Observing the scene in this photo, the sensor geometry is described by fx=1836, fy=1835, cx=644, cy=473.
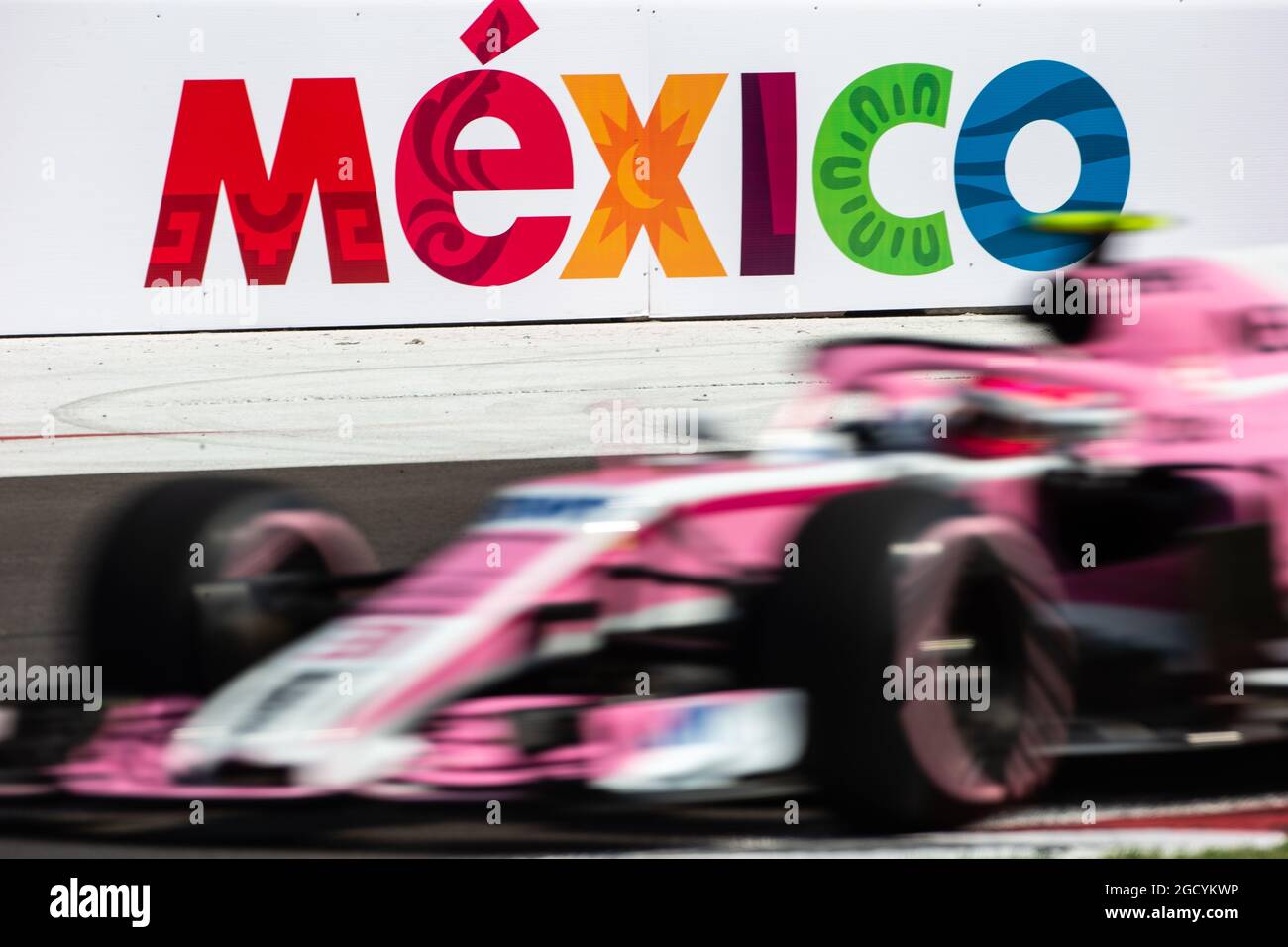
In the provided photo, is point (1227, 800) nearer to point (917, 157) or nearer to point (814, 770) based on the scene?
point (814, 770)

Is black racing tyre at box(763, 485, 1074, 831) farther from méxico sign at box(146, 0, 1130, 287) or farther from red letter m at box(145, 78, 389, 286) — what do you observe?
red letter m at box(145, 78, 389, 286)

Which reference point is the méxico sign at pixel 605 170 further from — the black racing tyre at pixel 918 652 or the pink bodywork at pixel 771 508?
the black racing tyre at pixel 918 652

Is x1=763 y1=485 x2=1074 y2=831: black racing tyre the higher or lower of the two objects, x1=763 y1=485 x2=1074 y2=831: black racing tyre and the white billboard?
the lower

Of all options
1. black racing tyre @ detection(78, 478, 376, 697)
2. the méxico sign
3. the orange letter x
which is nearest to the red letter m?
the méxico sign

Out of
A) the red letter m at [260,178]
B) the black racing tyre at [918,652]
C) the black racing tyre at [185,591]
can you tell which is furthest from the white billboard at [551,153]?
the black racing tyre at [918,652]

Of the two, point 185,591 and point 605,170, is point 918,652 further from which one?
point 605,170

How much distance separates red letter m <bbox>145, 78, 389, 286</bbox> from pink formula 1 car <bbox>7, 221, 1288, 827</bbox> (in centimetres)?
1094

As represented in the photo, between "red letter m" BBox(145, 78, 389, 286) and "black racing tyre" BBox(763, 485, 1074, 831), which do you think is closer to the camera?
"black racing tyre" BBox(763, 485, 1074, 831)

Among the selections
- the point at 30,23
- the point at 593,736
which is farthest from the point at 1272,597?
the point at 30,23

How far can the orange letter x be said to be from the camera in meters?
15.7

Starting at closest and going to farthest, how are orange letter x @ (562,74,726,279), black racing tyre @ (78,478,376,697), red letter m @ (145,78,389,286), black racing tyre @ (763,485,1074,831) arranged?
black racing tyre @ (763,485,1074,831) < black racing tyre @ (78,478,376,697) < red letter m @ (145,78,389,286) < orange letter x @ (562,74,726,279)

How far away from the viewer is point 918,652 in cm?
368
